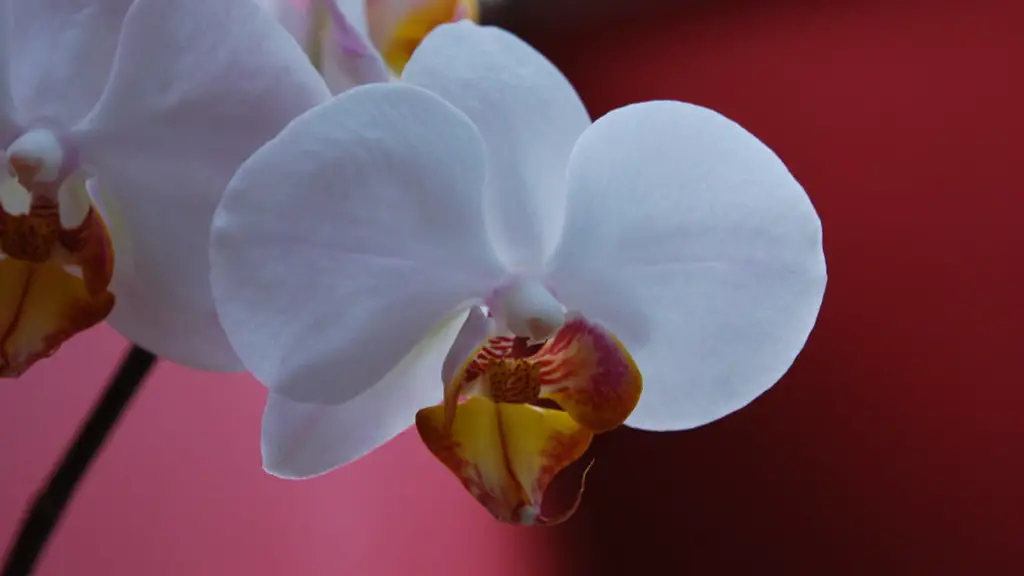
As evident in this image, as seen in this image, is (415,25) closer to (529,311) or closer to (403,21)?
(403,21)

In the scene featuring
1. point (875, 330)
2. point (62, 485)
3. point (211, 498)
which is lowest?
point (211, 498)

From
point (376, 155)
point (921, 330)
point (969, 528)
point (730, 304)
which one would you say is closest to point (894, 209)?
point (921, 330)

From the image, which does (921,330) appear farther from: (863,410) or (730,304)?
(730,304)

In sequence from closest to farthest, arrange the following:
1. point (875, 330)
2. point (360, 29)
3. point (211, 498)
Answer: point (360, 29)
point (875, 330)
point (211, 498)

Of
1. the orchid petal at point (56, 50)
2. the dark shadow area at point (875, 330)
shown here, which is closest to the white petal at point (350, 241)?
the orchid petal at point (56, 50)

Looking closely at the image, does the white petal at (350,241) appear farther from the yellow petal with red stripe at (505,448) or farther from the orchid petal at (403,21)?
the orchid petal at (403,21)

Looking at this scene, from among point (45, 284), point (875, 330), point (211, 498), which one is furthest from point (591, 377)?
point (211, 498)

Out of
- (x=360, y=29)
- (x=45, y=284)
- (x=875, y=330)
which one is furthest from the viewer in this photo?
(x=875, y=330)

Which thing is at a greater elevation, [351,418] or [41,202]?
[41,202]
